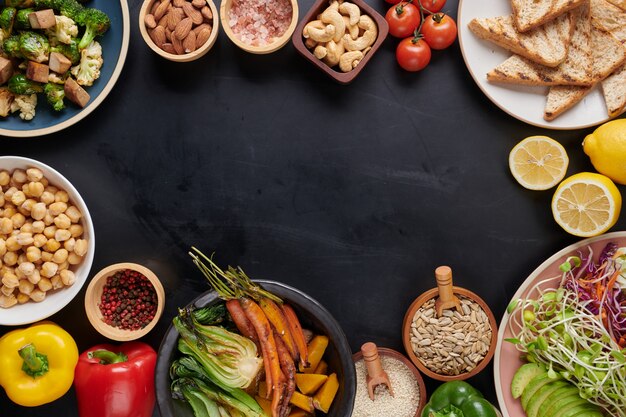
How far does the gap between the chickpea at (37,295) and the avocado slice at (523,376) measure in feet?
6.22

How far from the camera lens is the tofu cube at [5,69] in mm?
2291

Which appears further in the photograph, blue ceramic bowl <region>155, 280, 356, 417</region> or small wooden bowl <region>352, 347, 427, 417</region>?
small wooden bowl <region>352, 347, 427, 417</region>

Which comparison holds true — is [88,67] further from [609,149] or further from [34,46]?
[609,149]

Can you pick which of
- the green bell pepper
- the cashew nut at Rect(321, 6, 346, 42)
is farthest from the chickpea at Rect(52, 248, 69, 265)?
the green bell pepper

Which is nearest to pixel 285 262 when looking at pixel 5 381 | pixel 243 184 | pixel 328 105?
pixel 243 184

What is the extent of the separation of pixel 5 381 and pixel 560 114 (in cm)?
244

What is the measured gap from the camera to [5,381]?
7.68 ft

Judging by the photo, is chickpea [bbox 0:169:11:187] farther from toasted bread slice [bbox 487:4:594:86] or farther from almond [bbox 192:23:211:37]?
toasted bread slice [bbox 487:4:594:86]

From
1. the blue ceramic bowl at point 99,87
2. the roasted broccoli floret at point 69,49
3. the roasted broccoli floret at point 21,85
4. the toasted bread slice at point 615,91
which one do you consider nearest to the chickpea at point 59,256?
the blue ceramic bowl at point 99,87

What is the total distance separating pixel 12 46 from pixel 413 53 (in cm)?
156

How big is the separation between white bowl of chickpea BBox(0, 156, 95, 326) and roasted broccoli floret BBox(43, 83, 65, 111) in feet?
0.81

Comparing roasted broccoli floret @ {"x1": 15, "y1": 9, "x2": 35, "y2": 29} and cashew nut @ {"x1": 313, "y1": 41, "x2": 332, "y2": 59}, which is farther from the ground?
roasted broccoli floret @ {"x1": 15, "y1": 9, "x2": 35, "y2": 29}

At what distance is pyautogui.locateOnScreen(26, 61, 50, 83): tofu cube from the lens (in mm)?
2293

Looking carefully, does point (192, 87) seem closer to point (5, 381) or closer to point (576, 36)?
point (5, 381)
